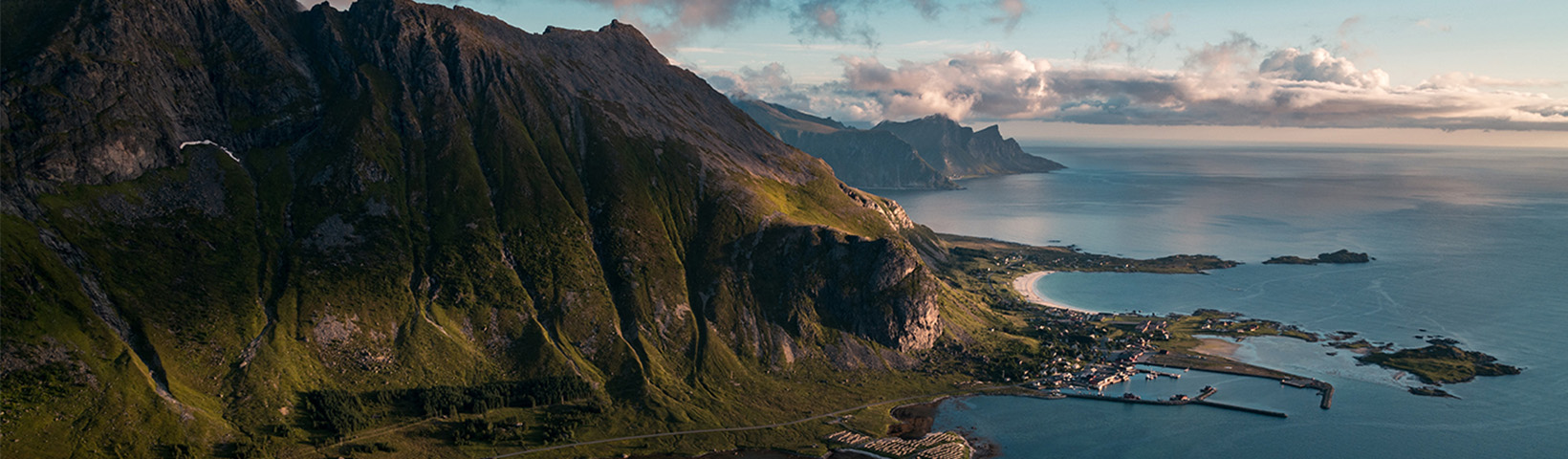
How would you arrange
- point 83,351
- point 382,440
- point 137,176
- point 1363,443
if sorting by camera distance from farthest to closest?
point 137,176
point 1363,443
point 382,440
point 83,351

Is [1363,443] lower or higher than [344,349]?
lower

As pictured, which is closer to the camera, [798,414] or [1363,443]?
[1363,443]

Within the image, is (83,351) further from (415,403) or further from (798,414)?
(798,414)

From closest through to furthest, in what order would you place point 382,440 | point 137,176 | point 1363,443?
point 382,440
point 1363,443
point 137,176

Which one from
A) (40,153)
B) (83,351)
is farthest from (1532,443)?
(40,153)

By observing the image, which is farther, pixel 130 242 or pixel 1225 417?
pixel 1225 417

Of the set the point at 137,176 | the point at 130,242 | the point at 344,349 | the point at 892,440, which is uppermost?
the point at 137,176

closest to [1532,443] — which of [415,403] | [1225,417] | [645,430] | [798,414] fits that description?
[1225,417]

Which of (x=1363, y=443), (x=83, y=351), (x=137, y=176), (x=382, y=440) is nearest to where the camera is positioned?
(x=83, y=351)

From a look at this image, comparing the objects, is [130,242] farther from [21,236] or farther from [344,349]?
[344,349]
